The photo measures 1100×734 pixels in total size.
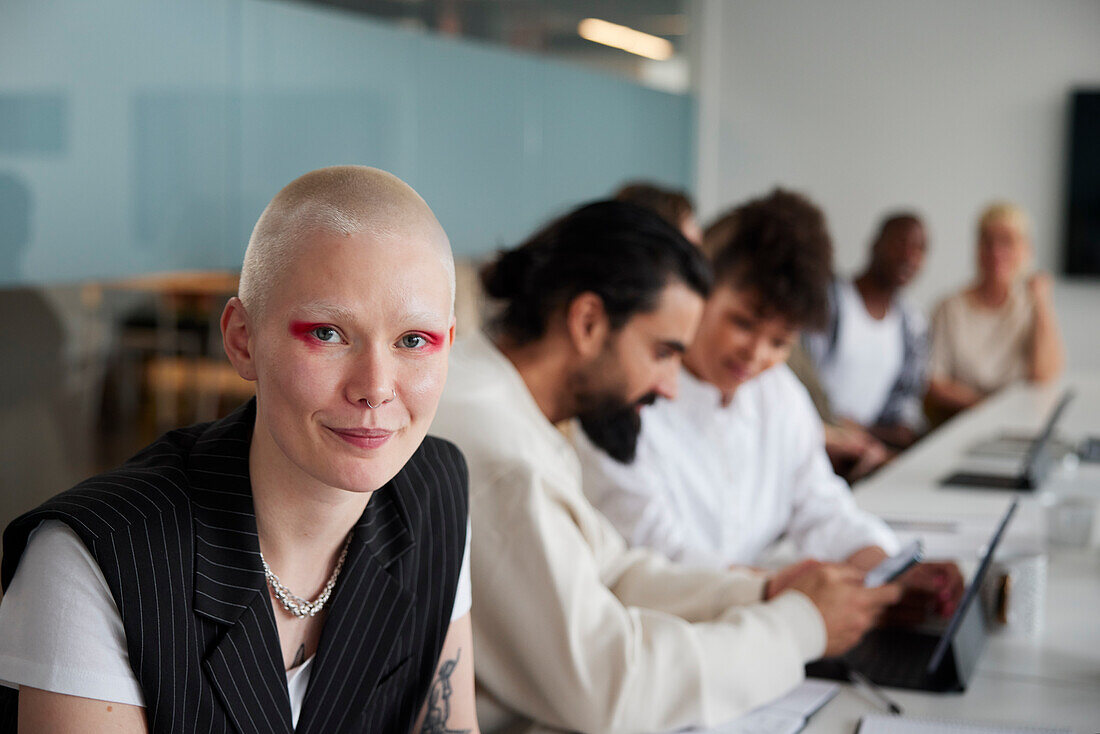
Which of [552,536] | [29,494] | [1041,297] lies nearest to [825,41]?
[1041,297]

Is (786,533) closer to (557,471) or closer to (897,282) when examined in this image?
(557,471)

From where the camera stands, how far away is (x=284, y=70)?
3012 millimetres

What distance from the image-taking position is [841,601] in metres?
1.48

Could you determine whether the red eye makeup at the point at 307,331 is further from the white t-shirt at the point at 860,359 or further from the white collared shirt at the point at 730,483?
the white t-shirt at the point at 860,359

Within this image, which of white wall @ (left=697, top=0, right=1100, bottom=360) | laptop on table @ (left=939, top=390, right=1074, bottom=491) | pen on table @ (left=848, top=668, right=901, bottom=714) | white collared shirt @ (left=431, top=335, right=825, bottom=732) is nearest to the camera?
white collared shirt @ (left=431, top=335, right=825, bottom=732)

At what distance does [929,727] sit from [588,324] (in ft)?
2.23

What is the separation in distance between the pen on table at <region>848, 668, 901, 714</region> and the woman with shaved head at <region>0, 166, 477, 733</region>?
2.41ft

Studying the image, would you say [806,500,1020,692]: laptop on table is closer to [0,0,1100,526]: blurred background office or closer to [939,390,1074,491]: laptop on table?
[939,390,1074,491]: laptop on table

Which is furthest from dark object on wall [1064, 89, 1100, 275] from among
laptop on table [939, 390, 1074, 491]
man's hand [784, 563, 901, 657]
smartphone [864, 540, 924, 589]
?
man's hand [784, 563, 901, 657]

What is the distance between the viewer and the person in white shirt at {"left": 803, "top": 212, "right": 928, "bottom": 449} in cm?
406

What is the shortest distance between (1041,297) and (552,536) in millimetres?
4042

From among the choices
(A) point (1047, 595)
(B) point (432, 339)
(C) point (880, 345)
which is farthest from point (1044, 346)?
(B) point (432, 339)

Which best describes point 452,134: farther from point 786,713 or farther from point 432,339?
point 432,339

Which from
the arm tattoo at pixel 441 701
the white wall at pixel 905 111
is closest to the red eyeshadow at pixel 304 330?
the arm tattoo at pixel 441 701
